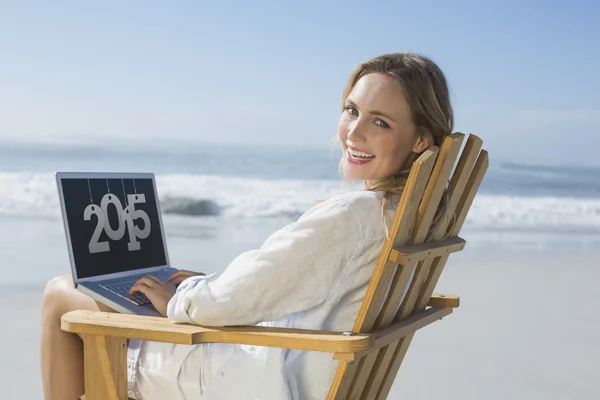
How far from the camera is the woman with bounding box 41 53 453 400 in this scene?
192 cm

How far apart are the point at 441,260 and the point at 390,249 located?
0.46m

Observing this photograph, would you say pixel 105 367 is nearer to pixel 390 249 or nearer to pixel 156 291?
pixel 156 291

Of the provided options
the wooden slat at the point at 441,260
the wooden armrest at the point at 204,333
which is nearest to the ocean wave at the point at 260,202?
the wooden slat at the point at 441,260

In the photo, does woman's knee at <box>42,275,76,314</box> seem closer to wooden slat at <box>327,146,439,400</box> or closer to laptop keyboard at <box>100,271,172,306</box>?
laptop keyboard at <box>100,271,172,306</box>

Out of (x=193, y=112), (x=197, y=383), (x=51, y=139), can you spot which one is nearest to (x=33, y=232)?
(x=197, y=383)

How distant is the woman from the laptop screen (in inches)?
4.3

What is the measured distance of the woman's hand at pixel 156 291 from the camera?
224cm

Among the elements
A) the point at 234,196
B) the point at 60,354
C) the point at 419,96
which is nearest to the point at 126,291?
the point at 60,354

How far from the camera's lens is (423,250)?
1981 mm

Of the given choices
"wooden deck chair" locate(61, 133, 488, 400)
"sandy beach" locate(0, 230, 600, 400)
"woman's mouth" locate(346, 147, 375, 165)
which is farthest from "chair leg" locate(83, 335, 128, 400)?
"sandy beach" locate(0, 230, 600, 400)

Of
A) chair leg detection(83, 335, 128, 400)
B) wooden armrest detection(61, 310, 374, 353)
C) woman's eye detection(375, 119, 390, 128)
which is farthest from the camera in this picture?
woman's eye detection(375, 119, 390, 128)

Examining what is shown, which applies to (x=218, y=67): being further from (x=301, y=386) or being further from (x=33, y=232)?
(x=301, y=386)

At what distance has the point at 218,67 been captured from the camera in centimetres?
2034

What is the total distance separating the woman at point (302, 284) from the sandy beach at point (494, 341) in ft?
6.44
